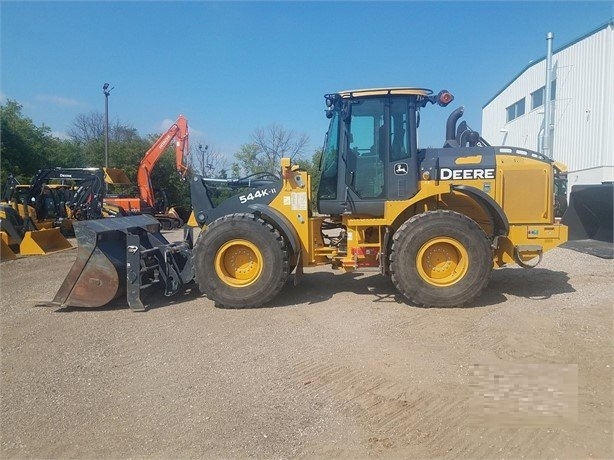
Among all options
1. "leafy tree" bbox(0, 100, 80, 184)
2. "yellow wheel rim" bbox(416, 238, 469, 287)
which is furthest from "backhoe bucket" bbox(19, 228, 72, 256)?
"leafy tree" bbox(0, 100, 80, 184)

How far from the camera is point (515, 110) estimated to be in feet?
75.3

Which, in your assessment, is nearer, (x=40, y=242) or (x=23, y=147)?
(x=40, y=242)

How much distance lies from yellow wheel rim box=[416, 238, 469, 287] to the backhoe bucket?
9.86 m

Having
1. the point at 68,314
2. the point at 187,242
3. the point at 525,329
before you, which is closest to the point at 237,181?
the point at 187,242

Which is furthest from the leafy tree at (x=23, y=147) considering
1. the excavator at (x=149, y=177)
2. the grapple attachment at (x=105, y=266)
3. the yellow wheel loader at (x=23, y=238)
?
the grapple attachment at (x=105, y=266)

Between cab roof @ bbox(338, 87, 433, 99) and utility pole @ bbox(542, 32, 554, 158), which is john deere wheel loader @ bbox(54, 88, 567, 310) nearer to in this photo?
cab roof @ bbox(338, 87, 433, 99)

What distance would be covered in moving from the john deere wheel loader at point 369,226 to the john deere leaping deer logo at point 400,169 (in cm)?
3

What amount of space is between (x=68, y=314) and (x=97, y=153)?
28.3 metres

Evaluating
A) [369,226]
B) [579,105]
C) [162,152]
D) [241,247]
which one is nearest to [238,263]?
[241,247]

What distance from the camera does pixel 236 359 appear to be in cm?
417

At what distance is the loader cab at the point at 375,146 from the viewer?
6.06m

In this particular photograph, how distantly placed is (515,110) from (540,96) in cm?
290

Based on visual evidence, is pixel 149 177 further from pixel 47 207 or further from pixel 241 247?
pixel 241 247

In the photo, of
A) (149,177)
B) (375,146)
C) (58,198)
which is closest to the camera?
(375,146)
